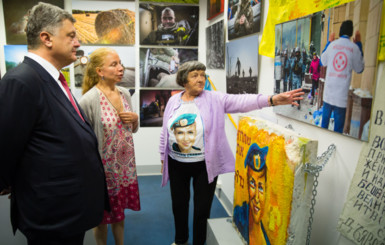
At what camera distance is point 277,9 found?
1.79 m

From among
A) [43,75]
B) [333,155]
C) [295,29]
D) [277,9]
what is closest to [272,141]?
[333,155]

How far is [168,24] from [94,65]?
7.23 ft

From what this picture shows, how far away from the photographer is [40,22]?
4.15 ft

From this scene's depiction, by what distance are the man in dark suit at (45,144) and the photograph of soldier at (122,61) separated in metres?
2.58

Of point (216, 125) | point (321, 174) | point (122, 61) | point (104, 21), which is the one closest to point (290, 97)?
point (321, 174)

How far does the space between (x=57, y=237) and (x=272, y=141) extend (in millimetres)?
1115

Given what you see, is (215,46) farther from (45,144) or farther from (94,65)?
(45,144)

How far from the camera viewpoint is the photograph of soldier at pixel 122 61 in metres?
3.82

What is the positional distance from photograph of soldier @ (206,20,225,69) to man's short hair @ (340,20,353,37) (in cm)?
189

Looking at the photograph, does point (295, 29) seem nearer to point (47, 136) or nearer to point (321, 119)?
point (321, 119)

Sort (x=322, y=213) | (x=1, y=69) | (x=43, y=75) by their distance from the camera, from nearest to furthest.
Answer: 1. (x=43, y=75)
2. (x=322, y=213)
3. (x=1, y=69)

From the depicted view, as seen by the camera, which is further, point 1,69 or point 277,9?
point 1,69

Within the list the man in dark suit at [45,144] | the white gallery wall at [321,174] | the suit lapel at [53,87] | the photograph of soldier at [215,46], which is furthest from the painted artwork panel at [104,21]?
the suit lapel at [53,87]

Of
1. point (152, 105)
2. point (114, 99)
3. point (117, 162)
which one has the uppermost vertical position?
point (114, 99)
